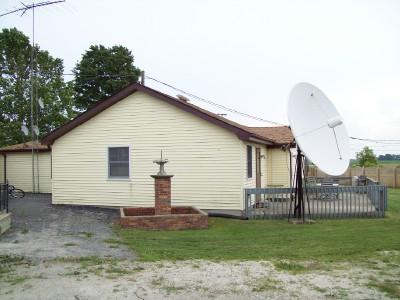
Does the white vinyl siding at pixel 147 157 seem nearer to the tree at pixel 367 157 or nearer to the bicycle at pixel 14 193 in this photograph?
the bicycle at pixel 14 193

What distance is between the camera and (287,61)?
738 inches

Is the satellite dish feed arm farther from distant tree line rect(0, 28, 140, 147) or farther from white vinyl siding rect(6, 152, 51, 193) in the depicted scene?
distant tree line rect(0, 28, 140, 147)

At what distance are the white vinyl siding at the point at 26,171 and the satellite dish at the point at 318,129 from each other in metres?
15.1

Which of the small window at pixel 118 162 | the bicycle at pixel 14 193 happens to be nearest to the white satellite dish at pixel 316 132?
the small window at pixel 118 162

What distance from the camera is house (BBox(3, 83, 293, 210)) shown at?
47.4 ft

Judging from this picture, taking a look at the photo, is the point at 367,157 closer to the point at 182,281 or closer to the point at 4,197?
the point at 4,197

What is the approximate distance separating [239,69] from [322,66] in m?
5.13

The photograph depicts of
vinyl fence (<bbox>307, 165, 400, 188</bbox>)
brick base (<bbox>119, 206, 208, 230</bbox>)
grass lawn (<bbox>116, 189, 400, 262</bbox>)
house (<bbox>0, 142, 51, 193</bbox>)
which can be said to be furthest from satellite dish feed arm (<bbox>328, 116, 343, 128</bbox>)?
vinyl fence (<bbox>307, 165, 400, 188</bbox>)

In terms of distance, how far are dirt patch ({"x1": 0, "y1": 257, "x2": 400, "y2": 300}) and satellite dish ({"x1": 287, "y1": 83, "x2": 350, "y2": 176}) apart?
5067mm

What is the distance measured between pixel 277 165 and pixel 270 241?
1170cm

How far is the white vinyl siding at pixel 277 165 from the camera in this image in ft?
69.2

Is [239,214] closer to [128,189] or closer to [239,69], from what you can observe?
[128,189]

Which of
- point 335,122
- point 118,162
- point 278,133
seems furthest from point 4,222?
point 278,133

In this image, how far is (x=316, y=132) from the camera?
42.1ft
